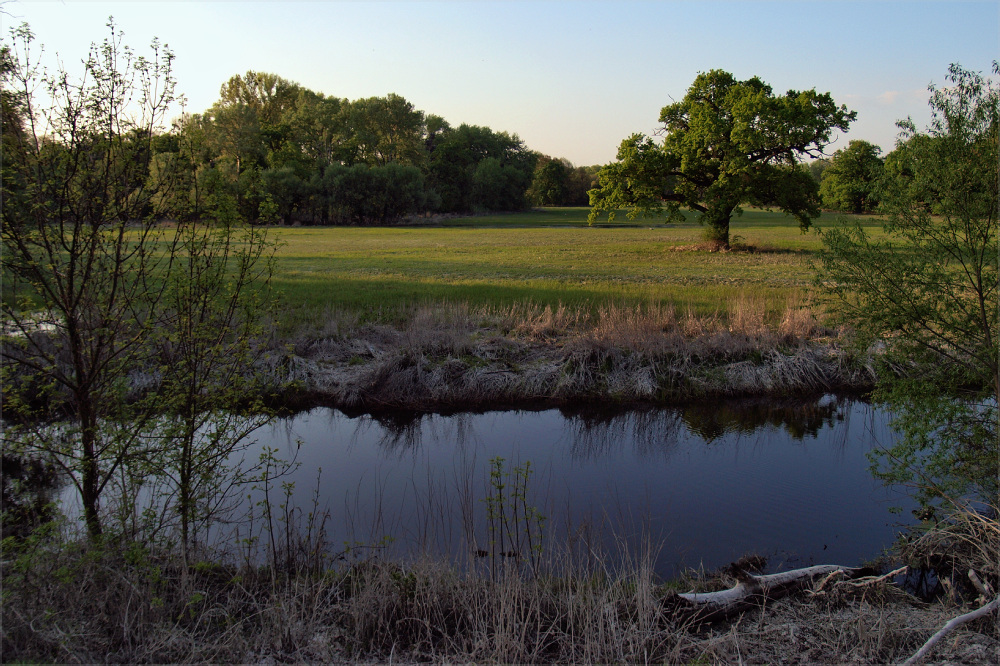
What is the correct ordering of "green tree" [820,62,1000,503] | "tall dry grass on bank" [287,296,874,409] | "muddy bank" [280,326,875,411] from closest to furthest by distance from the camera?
"green tree" [820,62,1000,503] < "muddy bank" [280,326,875,411] < "tall dry grass on bank" [287,296,874,409]

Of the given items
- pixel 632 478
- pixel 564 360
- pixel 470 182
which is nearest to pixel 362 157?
pixel 470 182

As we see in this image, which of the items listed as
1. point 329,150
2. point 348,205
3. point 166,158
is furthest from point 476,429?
point 329,150

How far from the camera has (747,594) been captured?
6219 mm

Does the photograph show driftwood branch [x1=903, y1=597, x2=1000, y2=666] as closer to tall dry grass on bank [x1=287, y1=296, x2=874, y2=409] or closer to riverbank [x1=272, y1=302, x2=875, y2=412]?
riverbank [x1=272, y1=302, x2=875, y2=412]

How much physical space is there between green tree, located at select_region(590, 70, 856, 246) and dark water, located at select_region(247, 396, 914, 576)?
70.9 ft

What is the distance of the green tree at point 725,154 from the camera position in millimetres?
31984

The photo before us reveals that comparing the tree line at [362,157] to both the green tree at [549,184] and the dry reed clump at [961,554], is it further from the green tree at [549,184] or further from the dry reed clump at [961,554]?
the dry reed clump at [961,554]

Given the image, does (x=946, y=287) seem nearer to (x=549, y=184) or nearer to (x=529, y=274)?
(x=529, y=274)

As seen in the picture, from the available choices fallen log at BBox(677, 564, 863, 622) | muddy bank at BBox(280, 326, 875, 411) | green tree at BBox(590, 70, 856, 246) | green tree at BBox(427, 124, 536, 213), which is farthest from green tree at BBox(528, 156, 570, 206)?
fallen log at BBox(677, 564, 863, 622)

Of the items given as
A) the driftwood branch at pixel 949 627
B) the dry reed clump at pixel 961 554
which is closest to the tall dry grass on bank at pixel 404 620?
the driftwood branch at pixel 949 627

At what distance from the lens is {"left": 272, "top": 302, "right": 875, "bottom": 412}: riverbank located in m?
13.9

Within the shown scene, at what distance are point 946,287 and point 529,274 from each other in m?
19.6

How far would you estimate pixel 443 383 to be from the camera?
1402cm

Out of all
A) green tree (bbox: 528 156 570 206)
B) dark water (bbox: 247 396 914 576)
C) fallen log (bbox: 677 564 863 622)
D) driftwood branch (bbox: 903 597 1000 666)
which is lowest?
dark water (bbox: 247 396 914 576)
